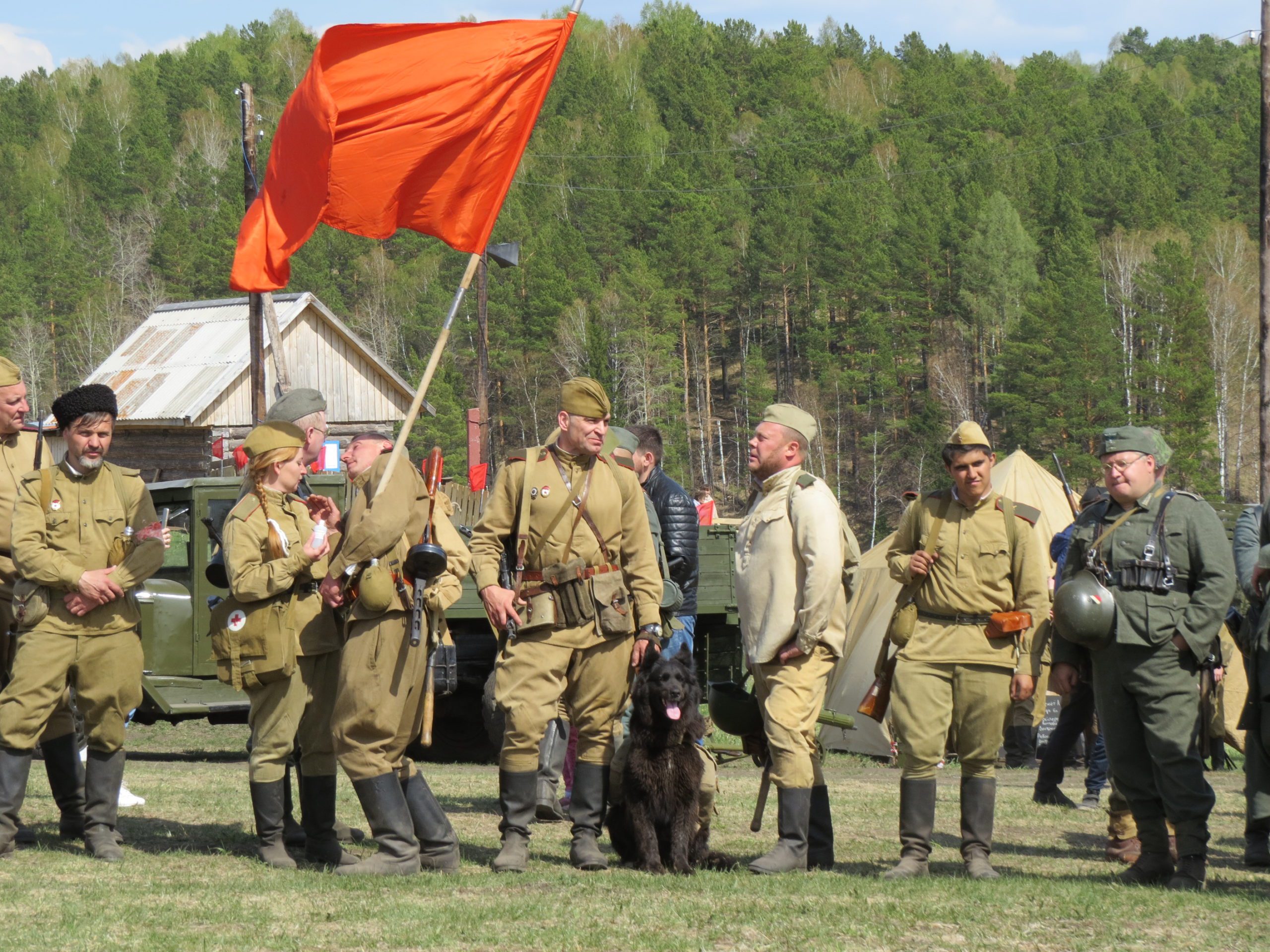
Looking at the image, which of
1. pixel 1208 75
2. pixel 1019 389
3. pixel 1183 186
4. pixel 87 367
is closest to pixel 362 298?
pixel 87 367

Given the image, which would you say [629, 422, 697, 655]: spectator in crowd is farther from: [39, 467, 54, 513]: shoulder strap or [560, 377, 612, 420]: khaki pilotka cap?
[39, 467, 54, 513]: shoulder strap

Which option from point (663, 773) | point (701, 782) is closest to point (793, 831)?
point (701, 782)

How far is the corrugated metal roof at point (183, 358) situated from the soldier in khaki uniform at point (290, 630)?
1078 inches

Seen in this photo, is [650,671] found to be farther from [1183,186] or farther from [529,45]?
[1183,186]

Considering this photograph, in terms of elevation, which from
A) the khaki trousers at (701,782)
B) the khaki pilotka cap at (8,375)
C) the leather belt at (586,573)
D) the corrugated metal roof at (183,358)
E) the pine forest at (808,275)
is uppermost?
the pine forest at (808,275)

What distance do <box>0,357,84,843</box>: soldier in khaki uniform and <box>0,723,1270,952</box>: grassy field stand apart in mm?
187

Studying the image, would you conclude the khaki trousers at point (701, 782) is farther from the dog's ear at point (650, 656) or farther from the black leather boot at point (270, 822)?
the black leather boot at point (270, 822)

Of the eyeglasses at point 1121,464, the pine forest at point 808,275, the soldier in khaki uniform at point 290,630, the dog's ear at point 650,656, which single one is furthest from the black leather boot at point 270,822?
the pine forest at point 808,275

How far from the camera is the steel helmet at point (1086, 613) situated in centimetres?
608

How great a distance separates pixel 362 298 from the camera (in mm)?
84562

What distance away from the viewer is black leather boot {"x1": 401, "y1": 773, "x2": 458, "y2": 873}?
6.25 meters

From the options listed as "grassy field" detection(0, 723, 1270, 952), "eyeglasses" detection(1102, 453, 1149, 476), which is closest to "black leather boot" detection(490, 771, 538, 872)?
"grassy field" detection(0, 723, 1270, 952)

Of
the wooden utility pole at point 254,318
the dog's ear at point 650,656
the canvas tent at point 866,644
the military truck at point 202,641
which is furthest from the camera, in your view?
the wooden utility pole at point 254,318

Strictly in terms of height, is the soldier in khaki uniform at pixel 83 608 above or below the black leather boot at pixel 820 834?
above
